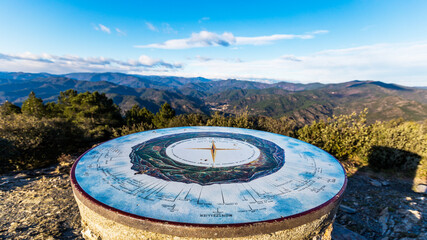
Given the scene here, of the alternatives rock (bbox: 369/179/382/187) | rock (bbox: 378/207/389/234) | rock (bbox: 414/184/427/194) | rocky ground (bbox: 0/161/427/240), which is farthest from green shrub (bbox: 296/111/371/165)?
rock (bbox: 378/207/389/234)

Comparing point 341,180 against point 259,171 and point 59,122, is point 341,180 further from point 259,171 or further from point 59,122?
point 59,122

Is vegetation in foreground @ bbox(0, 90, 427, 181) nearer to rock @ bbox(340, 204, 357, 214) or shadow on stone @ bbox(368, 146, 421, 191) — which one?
shadow on stone @ bbox(368, 146, 421, 191)

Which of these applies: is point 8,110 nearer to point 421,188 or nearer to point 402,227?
point 402,227

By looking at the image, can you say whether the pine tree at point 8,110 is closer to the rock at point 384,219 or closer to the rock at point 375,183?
the rock at point 384,219

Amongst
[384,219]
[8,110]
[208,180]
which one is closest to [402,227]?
[384,219]

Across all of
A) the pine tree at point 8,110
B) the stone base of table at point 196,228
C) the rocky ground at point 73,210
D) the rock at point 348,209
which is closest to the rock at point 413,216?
the rocky ground at point 73,210
